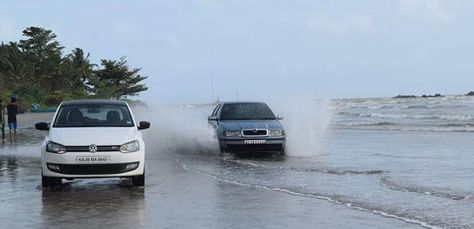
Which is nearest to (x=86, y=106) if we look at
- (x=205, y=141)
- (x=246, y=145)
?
(x=246, y=145)

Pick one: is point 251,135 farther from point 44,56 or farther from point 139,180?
point 44,56

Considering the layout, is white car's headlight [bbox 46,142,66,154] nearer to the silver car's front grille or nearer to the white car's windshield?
the white car's windshield

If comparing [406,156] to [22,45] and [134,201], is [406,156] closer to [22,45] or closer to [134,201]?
[134,201]

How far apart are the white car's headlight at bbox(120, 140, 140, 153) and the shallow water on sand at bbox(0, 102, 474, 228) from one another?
69 cm

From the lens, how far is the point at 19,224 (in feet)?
26.5

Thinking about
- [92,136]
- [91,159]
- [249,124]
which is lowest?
[91,159]

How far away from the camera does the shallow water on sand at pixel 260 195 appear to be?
8250mm

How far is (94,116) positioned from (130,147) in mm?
1564

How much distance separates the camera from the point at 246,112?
18.8m

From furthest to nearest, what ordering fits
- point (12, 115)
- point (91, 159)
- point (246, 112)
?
1. point (12, 115)
2. point (246, 112)
3. point (91, 159)

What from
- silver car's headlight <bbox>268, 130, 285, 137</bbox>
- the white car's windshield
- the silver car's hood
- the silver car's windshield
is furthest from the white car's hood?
the silver car's windshield

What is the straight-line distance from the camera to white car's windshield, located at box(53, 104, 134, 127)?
11891mm

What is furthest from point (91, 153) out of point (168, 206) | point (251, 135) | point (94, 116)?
point (251, 135)

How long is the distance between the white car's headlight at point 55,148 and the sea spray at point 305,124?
29.0ft
